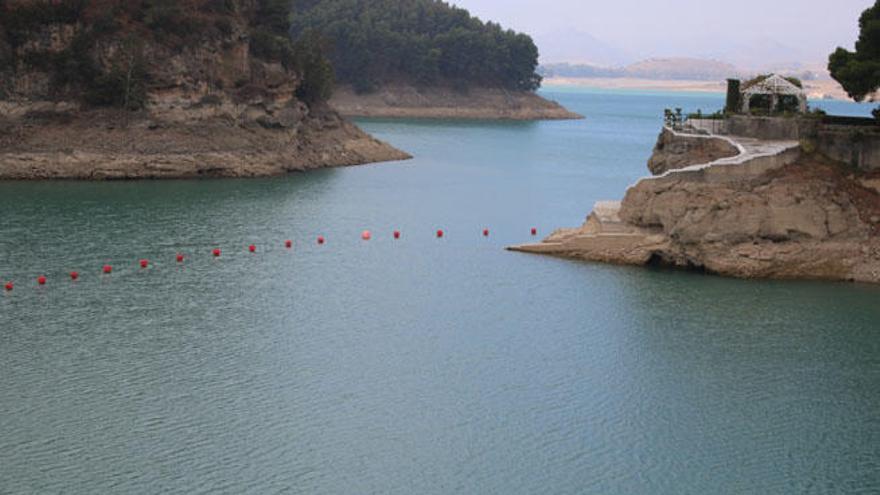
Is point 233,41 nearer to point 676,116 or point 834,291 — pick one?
point 676,116

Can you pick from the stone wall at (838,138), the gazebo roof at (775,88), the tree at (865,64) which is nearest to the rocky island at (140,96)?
the gazebo roof at (775,88)

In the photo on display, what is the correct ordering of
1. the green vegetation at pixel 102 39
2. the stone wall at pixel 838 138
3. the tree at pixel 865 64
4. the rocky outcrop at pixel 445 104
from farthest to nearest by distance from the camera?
the rocky outcrop at pixel 445 104 → the green vegetation at pixel 102 39 → the tree at pixel 865 64 → the stone wall at pixel 838 138

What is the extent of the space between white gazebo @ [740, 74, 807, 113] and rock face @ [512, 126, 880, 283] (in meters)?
10.1

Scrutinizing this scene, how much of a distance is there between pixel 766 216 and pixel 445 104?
13818 cm

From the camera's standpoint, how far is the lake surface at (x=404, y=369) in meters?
27.6

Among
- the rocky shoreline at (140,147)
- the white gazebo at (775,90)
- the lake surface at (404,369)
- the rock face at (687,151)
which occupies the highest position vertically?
the white gazebo at (775,90)

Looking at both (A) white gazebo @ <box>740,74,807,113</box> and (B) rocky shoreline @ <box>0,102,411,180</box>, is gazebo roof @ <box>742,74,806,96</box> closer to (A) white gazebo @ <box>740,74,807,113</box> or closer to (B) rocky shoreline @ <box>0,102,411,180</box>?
(A) white gazebo @ <box>740,74,807,113</box>

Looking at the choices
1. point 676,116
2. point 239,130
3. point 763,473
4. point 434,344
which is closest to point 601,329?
point 434,344

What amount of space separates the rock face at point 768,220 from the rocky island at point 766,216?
0.13 ft

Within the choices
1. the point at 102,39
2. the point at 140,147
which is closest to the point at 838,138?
the point at 140,147

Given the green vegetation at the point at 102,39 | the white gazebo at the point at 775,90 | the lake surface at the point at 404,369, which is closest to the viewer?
the lake surface at the point at 404,369

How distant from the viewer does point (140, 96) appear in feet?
261

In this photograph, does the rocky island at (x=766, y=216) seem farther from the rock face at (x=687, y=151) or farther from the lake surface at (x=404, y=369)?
the rock face at (x=687, y=151)

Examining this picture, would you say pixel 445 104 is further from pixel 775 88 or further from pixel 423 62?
pixel 775 88
